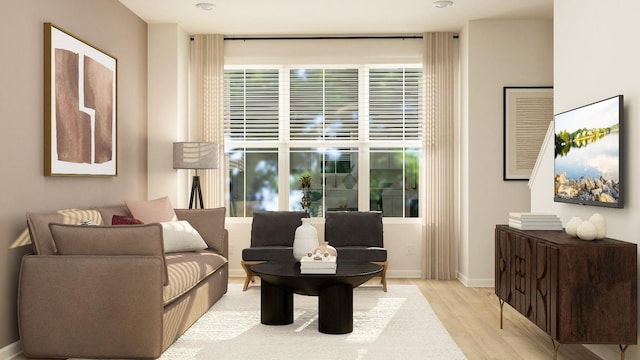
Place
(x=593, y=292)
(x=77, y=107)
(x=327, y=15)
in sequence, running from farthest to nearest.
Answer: (x=327, y=15) → (x=77, y=107) → (x=593, y=292)

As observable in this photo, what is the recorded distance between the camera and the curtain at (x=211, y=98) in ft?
22.7

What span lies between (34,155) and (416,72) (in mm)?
4434

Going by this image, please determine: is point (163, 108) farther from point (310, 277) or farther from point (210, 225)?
point (310, 277)

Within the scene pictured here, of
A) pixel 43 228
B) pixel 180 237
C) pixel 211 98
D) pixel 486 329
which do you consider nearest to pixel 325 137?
pixel 211 98

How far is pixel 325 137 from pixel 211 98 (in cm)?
142

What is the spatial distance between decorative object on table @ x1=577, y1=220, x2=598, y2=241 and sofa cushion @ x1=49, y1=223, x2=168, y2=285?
252 centimetres

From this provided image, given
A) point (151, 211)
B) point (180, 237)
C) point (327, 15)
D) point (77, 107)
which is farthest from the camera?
point (327, 15)

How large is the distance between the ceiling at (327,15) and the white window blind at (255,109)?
0.58m

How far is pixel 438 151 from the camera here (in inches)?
269

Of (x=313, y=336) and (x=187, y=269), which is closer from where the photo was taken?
(x=313, y=336)

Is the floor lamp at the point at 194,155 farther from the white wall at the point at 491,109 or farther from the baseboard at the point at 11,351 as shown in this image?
the white wall at the point at 491,109

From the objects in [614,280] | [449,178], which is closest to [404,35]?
[449,178]

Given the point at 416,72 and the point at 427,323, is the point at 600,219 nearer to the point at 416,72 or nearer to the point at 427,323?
the point at 427,323

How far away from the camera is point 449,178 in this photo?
6.83 m
